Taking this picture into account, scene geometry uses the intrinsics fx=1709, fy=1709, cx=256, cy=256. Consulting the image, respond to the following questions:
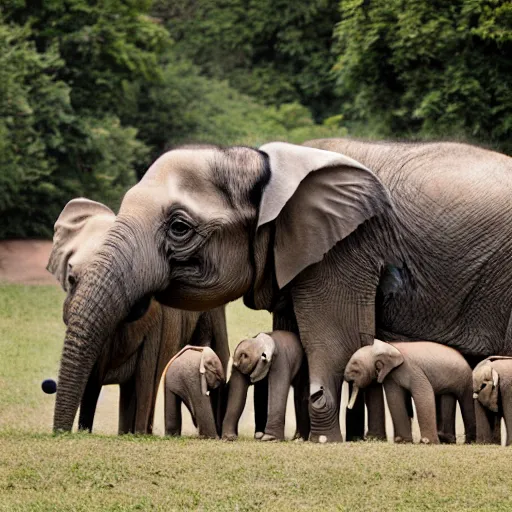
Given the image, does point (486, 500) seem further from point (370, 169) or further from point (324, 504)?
point (370, 169)

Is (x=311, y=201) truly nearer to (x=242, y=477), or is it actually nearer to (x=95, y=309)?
(x=95, y=309)

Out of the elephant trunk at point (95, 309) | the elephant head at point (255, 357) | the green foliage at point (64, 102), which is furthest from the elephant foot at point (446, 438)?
the green foliage at point (64, 102)

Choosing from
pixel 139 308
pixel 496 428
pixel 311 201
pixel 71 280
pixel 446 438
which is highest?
pixel 311 201

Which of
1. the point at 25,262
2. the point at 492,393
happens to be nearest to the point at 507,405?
the point at 492,393

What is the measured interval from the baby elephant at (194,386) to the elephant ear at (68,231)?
179cm

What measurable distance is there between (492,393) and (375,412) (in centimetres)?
90

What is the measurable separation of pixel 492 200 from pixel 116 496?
4.37 meters

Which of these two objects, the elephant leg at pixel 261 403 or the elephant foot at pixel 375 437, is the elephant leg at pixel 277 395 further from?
the elephant foot at pixel 375 437

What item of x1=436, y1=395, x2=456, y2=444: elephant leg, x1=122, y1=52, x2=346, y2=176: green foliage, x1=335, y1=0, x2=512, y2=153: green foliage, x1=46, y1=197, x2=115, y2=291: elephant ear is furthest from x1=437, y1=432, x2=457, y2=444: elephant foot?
x1=122, y1=52, x2=346, y2=176: green foliage

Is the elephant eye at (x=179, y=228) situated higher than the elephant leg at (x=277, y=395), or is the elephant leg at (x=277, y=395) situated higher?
the elephant eye at (x=179, y=228)

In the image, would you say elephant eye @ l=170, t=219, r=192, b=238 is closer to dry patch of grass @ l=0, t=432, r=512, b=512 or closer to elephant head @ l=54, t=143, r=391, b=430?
elephant head @ l=54, t=143, r=391, b=430

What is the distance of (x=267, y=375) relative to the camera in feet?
39.9

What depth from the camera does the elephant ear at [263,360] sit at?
11922 millimetres

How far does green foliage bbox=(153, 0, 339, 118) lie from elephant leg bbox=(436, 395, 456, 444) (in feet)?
108
